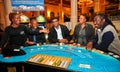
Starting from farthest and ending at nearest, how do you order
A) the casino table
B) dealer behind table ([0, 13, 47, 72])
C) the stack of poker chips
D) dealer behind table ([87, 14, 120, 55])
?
dealer behind table ([0, 13, 47, 72]) < dealer behind table ([87, 14, 120, 55]) < the stack of poker chips < the casino table

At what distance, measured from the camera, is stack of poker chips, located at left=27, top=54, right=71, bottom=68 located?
2.01 meters

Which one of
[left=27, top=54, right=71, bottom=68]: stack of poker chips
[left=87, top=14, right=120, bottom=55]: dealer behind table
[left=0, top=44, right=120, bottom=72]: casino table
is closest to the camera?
[left=0, top=44, right=120, bottom=72]: casino table

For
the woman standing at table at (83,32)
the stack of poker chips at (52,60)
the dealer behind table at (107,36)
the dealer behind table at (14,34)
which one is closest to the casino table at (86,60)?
the stack of poker chips at (52,60)

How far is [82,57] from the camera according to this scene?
7.52 feet

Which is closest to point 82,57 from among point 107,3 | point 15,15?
point 15,15

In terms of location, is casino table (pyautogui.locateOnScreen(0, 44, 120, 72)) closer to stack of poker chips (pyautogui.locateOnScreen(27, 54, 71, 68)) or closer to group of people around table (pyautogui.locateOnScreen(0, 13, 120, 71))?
stack of poker chips (pyautogui.locateOnScreen(27, 54, 71, 68))

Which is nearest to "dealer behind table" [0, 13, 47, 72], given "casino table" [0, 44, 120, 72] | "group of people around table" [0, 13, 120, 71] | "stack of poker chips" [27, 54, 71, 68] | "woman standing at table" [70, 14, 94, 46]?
"group of people around table" [0, 13, 120, 71]

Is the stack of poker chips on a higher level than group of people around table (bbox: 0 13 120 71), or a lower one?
lower

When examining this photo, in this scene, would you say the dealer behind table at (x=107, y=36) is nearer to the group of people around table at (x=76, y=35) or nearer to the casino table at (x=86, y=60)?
the group of people around table at (x=76, y=35)

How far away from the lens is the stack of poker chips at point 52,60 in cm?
201

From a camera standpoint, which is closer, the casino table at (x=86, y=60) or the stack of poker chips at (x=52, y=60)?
the casino table at (x=86, y=60)

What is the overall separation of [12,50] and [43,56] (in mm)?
496

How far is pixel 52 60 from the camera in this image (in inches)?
84.9

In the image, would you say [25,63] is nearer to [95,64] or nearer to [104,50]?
[95,64]
